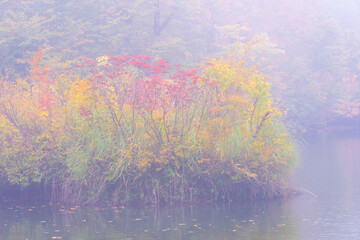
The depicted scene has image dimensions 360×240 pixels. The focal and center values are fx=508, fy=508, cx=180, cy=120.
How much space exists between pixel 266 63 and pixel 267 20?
13.0 metres

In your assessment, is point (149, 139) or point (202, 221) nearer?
point (202, 221)

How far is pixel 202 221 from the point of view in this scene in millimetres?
12383

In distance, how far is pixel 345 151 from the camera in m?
27.9

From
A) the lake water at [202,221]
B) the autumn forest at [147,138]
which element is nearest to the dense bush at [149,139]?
the autumn forest at [147,138]

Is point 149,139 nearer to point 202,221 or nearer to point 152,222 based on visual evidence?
point 152,222

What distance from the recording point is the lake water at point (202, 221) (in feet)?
36.5

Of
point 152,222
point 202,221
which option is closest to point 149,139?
point 152,222

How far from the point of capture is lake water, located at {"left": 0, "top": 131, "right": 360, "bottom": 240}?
11.1 metres

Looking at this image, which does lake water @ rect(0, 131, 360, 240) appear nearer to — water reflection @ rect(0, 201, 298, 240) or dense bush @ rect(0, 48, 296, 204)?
water reflection @ rect(0, 201, 298, 240)

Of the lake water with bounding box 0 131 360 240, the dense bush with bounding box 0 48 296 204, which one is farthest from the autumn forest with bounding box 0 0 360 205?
the lake water with bounding box 0 131 360 240

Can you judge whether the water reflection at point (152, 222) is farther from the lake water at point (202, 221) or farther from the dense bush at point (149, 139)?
the dense bush at point (149, 139)

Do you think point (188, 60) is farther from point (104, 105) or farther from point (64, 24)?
point (104, 105)

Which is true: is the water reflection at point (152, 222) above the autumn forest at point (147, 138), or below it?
below

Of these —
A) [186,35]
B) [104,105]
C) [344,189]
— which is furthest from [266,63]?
[104,105]
